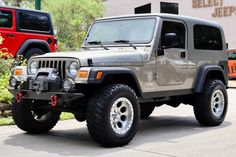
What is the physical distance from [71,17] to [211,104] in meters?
25.3

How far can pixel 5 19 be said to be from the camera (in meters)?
12.8

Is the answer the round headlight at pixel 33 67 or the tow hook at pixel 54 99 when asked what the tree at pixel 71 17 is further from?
the tow hook at pixel 54 99

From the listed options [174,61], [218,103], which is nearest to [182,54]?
[174,61]

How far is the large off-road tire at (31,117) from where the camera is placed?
7012 mm

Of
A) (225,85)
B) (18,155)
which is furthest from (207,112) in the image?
(18,155)

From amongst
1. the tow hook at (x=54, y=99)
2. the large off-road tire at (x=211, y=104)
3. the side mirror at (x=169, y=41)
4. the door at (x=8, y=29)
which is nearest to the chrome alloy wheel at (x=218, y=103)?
the large off-road tire at (x=211, y=104)

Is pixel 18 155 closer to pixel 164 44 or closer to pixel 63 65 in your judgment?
pixel 63 65

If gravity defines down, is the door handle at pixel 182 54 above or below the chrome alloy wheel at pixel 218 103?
above

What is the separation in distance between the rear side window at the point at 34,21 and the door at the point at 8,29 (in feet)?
0.99

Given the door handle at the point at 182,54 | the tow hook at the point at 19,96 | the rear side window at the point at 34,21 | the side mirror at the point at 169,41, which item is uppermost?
the rear side window at the point at 34,21

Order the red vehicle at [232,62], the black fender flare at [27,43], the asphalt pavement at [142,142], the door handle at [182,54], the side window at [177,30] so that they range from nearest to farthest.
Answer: the asphalt pavement at [142,142], the side window at [177,30], the door handle at [182,54], the black fender flare at [27,43], the red vehicle at [232,62]

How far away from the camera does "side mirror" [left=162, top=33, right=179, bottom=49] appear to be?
697 cm

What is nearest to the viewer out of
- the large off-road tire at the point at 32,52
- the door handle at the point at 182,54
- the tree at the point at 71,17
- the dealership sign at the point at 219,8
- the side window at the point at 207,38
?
the door handle at the point at 182,54

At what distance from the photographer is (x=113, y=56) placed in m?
6.47
